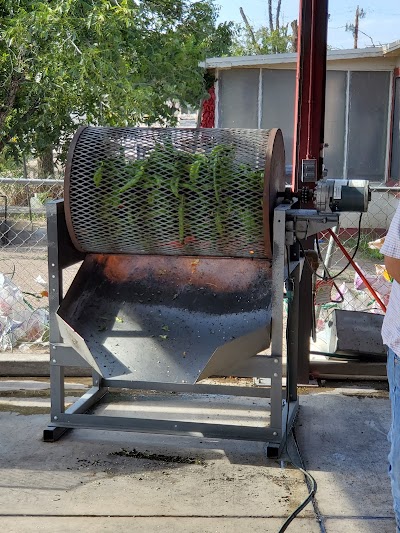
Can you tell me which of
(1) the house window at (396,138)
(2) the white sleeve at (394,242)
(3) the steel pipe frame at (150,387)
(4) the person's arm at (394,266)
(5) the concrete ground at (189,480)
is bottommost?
(5) the concrete ground at (189,480)

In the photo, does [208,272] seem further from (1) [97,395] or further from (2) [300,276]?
(1) [97,395]

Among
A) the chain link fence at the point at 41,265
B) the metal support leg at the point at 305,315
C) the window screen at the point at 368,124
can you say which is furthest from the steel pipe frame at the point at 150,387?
the window screen at the point at 368,124

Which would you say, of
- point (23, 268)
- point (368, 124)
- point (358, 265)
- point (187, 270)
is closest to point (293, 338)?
point (187, 270)

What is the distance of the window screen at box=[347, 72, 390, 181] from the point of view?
13930 millimetres

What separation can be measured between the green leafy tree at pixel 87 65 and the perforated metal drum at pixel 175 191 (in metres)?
5.10

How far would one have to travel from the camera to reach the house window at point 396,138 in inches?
543

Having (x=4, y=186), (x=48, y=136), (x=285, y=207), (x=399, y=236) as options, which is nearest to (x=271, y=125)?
(x=48, y=136)

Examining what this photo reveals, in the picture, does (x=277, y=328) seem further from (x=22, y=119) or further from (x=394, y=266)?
(x=22, y=119)

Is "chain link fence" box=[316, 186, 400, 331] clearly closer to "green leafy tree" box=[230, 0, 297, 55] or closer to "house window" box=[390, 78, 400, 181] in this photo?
"house window" box=[390, 78, 400, 181]

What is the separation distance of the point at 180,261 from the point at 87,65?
5263mm

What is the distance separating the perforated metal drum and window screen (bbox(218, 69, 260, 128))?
391 inches

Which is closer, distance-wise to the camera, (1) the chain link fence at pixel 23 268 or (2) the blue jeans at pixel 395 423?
(2) the blue jeans at pixel 395 423

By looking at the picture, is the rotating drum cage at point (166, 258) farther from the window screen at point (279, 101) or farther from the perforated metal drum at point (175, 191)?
the window screen at point (279, 101)

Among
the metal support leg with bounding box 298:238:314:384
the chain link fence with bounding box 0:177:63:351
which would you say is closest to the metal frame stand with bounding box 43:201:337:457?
the metal support leg with bounding box 298:238:314:384
